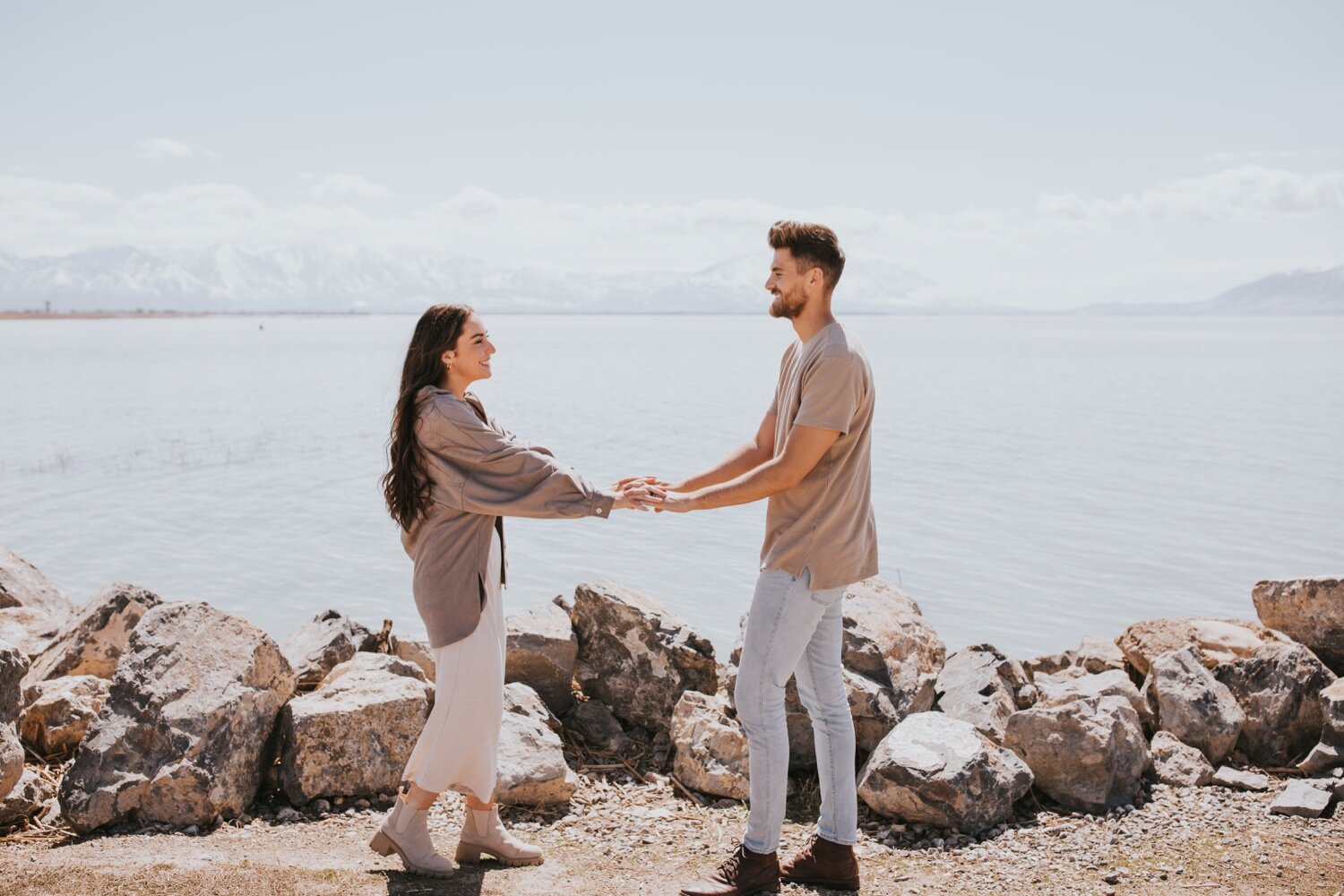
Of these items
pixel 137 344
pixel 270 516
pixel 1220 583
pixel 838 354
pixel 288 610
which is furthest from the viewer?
pixel 137 344

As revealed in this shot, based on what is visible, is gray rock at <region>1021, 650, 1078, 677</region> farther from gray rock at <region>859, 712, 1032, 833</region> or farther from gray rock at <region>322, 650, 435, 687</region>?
gray rock at <region>322, 650, 435, 687</region>

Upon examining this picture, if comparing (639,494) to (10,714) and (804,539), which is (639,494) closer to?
(804,539)

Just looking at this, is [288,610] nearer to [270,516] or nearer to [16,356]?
[270,516]

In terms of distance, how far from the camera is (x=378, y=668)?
5723 millimetres

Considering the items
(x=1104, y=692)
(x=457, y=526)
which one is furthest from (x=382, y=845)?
(x=1104, y=692)

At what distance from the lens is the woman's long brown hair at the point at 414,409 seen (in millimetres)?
4207

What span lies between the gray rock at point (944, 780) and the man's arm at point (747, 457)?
153 centimetres

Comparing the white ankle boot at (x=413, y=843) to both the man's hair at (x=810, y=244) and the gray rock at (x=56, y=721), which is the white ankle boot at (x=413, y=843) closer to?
the gray rock at (x=56, y=721)

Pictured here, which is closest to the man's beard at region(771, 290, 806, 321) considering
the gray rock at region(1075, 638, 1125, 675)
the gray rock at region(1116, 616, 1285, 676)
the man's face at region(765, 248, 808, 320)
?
the man's face at region(765, 248, 808, 320)

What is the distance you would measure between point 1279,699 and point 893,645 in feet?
6.73

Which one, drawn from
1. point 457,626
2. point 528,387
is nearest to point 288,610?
point 457,626

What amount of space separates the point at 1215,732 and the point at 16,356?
71.1 meters

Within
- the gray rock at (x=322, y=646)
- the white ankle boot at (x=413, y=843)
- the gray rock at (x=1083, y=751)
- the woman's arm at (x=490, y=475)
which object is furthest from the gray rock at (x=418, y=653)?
the gray rock at (x=1083, y=751)

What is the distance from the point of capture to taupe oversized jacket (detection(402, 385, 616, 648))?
4.14m
